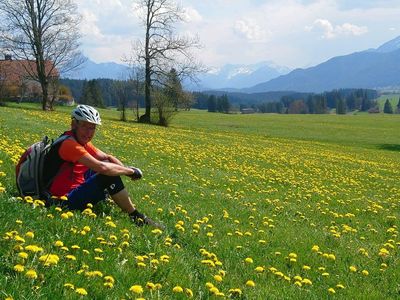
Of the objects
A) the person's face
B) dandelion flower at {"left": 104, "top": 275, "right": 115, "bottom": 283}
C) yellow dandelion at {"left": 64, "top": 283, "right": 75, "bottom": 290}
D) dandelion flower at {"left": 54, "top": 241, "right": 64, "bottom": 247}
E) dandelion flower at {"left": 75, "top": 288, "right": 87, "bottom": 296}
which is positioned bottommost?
dandelion flower at {"left": 104, "top": 275, "right": 115, "bottom": 283}

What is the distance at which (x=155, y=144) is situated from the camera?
2398 cm

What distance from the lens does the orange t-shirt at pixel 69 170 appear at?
7.12 metres

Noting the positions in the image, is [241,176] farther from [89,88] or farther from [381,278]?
[89,88]

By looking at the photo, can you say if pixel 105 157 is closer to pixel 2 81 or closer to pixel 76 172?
pixel 76 172

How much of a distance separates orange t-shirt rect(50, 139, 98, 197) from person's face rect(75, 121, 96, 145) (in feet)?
0.41

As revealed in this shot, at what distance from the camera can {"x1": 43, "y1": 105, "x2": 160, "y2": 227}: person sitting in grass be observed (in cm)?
714

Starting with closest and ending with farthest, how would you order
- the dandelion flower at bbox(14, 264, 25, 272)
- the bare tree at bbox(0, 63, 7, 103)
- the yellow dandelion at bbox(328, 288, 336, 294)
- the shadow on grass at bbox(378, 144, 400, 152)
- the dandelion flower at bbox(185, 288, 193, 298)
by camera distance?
the dandelion flower at bbox(14, 264, 25, 272) → the dandelion flower at bbox(185, 288, 193, 298) → the yellow dandelion at bbox(328, 288, 336, 294) → the shadow on grass at bbox(378, 144, 400, 152) → the bare tree at bbox(0, 63, 7, 103)

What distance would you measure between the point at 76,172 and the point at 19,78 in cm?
5798

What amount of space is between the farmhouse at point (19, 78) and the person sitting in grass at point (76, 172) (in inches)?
1961

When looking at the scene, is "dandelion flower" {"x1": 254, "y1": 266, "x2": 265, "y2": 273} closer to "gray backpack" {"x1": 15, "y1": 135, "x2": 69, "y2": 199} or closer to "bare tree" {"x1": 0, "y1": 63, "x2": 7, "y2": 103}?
"gray backpack" {"x1": 15, "y1": 135, "x2": 69, "y2": 199}

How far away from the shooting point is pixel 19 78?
200 ft

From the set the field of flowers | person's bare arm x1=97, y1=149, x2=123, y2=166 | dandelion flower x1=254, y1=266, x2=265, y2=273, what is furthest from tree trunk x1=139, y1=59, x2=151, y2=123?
dandelion flower x1=254, y1=266, x2=265, y2=273

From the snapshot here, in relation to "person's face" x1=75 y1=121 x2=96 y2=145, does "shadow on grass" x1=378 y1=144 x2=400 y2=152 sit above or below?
below

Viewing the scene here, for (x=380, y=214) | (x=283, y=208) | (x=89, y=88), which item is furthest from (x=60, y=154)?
(x=89, y=88)
